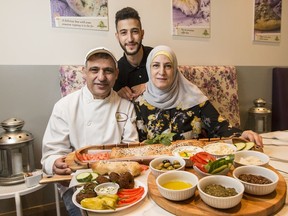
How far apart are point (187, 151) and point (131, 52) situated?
45.1 inches

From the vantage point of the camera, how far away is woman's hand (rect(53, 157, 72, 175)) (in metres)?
1.19

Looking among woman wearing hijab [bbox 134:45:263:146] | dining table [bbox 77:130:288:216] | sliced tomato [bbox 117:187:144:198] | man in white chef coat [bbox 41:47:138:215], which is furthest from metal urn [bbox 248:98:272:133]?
sliced tomato [bbox 117:187:144:198]

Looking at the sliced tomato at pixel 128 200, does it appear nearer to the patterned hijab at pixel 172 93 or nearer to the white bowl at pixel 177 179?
the white bowl at pixel 177 179

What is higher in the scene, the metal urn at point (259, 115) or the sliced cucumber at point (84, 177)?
the sliced cucumber at point (84, 177)

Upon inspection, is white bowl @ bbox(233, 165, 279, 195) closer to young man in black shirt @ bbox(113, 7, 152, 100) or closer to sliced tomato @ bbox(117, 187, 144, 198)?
sliced tomato @ bbox(117, 187, 144, 198)

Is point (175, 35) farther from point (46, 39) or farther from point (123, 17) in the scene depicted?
point (46, 39)

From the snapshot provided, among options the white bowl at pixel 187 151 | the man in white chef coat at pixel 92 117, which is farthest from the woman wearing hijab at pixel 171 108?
the white bowl at pixel 187 151

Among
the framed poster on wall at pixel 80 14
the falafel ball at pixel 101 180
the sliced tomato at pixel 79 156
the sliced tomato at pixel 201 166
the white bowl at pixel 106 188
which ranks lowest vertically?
the white bowl at pixel 106 188

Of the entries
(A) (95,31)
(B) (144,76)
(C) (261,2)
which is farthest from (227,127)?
(C) (261,2)

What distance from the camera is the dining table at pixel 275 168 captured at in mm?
817

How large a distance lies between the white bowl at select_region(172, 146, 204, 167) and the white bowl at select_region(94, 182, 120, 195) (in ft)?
1.10

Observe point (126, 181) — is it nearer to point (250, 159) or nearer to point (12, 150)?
point (250, 159)

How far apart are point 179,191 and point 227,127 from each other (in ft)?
3.37

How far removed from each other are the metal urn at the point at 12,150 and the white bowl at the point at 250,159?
141cm
